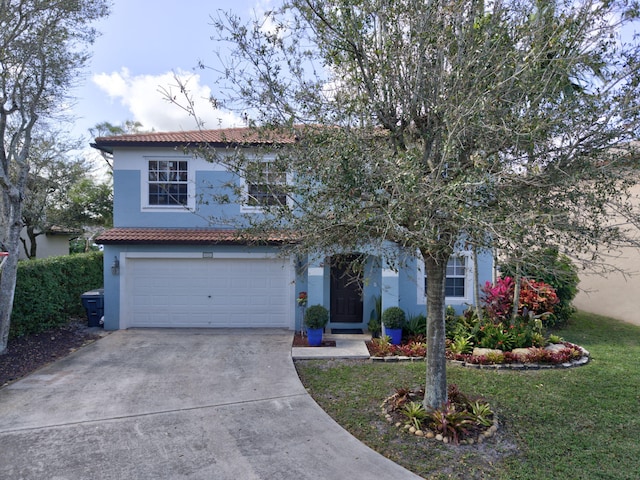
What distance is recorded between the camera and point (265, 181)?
5.36m

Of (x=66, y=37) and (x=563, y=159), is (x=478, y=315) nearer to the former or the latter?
(x=563, y=159)

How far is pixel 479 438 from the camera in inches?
193

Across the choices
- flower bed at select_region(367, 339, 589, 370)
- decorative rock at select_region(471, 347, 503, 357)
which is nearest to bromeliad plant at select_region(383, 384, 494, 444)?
flower bed at select_region(367, 339, 589, 370)

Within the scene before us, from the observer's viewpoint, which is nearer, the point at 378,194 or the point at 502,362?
the point at 378,194

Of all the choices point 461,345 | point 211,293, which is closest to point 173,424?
point 461,345

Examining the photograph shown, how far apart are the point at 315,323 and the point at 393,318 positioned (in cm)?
179

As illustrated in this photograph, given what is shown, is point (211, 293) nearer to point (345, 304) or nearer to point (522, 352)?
point (345, 304)

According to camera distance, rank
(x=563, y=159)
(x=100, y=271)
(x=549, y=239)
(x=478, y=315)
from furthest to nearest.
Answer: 1. (x=100, y=271)
2. (x=478, y=315)
3. (x=563, y=159)
4. (x=549, y=239)

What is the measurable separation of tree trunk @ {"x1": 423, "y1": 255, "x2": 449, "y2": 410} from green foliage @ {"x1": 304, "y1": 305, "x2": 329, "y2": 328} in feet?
12.5

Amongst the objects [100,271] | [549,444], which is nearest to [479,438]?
[549,444]

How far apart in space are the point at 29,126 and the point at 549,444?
10921mm

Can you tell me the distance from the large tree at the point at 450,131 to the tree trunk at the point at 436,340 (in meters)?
0.02

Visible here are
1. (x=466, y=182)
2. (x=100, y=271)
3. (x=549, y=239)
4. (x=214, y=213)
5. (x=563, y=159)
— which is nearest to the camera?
(x=466, y=182)

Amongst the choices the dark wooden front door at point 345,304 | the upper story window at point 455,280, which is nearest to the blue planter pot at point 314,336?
the dark wooden front door at point 345,304
